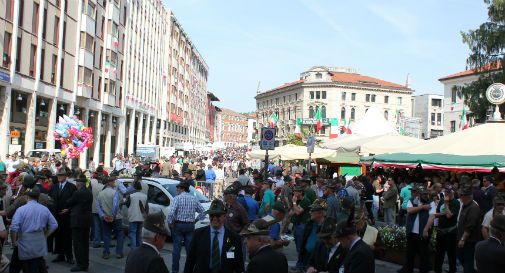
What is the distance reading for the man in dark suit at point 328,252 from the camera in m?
6.13

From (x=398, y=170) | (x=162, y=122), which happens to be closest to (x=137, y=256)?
(x=398, y=170)

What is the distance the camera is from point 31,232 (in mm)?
8555

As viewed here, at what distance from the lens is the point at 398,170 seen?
2533cm

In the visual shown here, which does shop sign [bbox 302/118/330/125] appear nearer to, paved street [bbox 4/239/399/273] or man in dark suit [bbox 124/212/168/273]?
paved street [bbox 4/239/399/273]

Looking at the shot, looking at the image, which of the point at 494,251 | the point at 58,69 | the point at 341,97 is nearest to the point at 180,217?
the point at 494,251

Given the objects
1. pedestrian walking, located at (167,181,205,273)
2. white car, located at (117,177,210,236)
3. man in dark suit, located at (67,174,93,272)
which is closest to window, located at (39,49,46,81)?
white car, located at (117,177,210,236)

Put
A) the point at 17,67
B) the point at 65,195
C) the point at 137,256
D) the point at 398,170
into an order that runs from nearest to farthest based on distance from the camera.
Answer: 1. the point at 137,256
2. the point at 65,195
3. the point at 398,170
4. the point at 17,67

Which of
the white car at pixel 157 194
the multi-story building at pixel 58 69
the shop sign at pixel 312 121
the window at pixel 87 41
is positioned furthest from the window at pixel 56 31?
the shop sign at pixel 312 121

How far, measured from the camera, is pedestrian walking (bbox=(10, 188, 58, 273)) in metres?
8.53

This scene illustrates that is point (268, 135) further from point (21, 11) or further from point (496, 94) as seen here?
point (21, 11)

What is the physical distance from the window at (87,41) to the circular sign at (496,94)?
3199cm

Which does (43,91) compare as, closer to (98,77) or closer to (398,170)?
(98,77)

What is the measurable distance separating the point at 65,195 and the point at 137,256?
24.2 feet

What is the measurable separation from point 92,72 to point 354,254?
44229 mm
